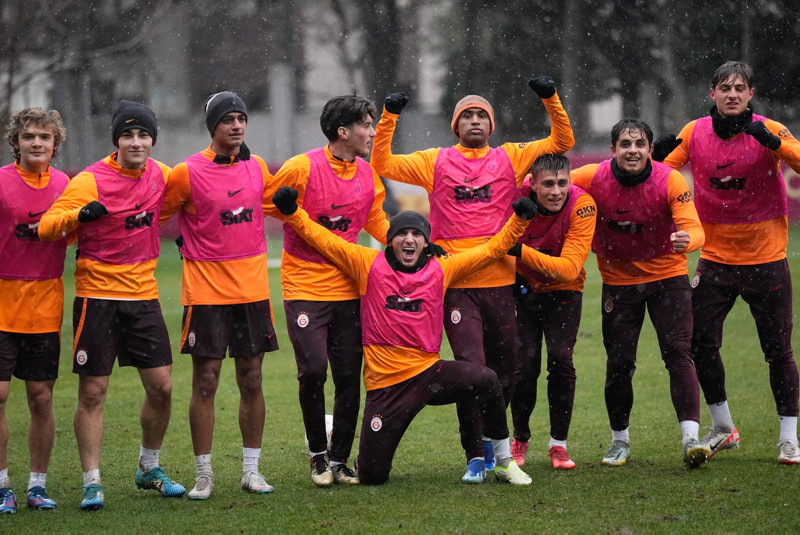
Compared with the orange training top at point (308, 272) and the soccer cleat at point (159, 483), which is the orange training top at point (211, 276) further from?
the soccer cleat at point (159, 483)

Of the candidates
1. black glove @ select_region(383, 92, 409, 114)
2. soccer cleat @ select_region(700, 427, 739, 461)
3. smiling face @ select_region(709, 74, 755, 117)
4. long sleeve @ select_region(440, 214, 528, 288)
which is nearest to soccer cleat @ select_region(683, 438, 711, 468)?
soccer cleat @ select_region(700, 427, 739, 461)

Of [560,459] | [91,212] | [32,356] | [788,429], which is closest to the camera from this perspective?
[91,212]

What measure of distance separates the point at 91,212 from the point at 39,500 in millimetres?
1732

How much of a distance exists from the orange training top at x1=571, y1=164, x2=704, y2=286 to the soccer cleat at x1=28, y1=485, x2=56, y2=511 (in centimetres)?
371

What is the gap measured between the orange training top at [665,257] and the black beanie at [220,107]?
7.44ft

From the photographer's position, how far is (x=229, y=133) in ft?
19.8

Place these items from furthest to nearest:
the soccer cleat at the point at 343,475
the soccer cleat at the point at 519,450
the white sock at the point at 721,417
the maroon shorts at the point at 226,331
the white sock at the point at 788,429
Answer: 1. the white sock at the point at 721,417
2. the soccer cleat at the point at 519,450
3. the white sock at the point at 788,429
4. the soccer cleat at the point at 343,475
5. the maroon shorts at the point at 226,331

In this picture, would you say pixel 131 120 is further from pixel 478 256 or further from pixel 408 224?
pixel 478 256

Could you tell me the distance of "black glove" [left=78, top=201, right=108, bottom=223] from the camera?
552cm

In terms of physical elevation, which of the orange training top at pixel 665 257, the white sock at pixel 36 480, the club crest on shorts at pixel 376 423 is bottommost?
→ the white sock at pixel 36 480

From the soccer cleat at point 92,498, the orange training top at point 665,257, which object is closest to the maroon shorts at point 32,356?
the soccer cleat at point 92,498

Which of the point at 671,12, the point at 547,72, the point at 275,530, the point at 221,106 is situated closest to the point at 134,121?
the point at 221,106

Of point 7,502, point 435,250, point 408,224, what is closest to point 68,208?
point 7,502

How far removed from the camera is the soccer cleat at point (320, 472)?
6.27 m
